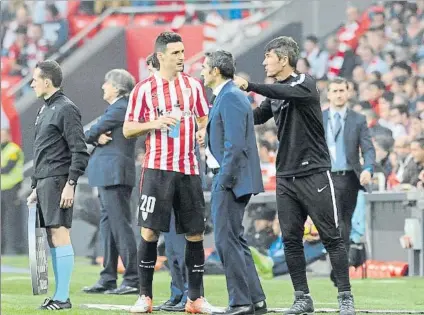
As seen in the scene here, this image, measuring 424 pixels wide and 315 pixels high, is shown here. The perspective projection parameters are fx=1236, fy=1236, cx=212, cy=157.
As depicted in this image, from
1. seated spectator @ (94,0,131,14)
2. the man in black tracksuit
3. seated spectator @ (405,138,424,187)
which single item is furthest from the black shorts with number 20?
seated spectator @ (94,0,131,14)

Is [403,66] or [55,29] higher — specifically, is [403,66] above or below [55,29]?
below

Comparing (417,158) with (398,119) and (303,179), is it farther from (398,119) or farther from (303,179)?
(303,179)

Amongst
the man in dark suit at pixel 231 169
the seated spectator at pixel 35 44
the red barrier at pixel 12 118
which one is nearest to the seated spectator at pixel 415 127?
the red barrier at pixel 12 118

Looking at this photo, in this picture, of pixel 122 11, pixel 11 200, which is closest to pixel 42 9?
pixel 122 11

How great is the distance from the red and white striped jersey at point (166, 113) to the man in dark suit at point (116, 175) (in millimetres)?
2722

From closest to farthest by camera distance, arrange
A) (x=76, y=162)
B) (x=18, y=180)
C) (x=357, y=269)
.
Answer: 1. (x=76, y=162)
2. (x=357, y=269)
3. (x=18, y=180)

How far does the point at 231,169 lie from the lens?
884cm

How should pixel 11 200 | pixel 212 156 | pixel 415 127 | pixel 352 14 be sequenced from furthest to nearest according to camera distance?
1. pixel 352 14
2. pixel 11 200
3. pixel 415 127
4. pixel 212 156

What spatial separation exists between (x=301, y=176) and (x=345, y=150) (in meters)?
3.10

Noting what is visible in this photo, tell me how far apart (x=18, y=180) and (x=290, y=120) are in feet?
41.4

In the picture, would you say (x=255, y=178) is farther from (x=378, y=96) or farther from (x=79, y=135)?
(x=378, y=96)

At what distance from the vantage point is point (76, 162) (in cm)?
956

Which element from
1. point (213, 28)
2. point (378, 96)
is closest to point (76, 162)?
point (378, 96)

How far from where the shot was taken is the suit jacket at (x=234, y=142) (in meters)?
8.85
